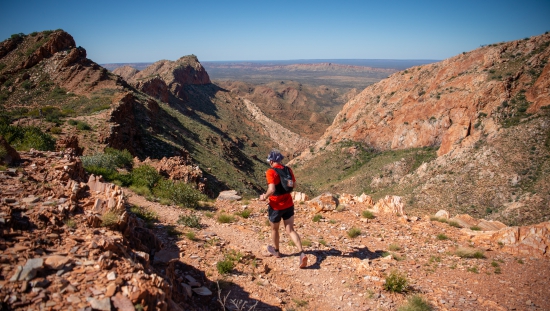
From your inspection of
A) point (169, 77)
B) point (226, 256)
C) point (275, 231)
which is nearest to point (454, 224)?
point (275, 231)

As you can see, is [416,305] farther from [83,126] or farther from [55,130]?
[83,126]

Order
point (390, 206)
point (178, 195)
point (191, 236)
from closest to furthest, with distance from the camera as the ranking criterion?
point (191, 236) < point (178, 195) < point (390, 206)

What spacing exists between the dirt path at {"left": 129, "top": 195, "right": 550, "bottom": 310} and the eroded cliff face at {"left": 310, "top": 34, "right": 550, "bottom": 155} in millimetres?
26230

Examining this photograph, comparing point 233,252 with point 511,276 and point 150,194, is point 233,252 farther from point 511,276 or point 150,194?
point 511,276

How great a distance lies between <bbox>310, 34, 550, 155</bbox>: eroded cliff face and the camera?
28609 millimetres

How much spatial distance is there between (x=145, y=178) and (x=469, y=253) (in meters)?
10.4

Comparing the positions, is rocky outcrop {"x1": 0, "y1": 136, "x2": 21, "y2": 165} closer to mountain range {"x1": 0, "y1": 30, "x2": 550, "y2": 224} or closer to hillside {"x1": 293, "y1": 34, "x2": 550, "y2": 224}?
mountain range {"x1": 0, "y1": 30, "x2": 550, "y2": 224}

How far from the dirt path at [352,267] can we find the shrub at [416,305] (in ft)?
0.58

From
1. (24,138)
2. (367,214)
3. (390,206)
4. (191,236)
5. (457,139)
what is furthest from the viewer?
(457,139)

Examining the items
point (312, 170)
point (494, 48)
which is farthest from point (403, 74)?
point (312, 170)

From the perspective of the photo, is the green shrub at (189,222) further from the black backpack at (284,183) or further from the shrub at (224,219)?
the black backpack at (284,183)

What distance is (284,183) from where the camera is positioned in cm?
575

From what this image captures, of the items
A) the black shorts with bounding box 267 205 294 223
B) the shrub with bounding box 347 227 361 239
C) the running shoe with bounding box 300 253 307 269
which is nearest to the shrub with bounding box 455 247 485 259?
the shrub with bounding box 347 227 361 239

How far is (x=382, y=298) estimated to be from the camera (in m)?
5.24
